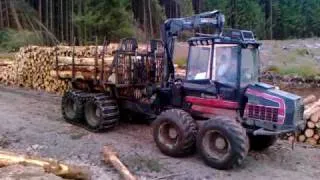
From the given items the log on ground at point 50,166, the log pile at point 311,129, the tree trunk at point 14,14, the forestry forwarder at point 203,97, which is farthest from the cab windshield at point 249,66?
the tree trunk at point 14,14

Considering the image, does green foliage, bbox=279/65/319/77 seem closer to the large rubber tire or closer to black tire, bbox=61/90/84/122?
black tire, bbox=61/90/84/122

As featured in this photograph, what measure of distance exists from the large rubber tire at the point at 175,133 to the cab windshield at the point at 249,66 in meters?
1.31

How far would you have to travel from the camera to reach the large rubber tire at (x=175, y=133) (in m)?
9.57

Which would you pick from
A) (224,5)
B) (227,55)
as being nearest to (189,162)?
(227,55)

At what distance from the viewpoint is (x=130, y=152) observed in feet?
33.2

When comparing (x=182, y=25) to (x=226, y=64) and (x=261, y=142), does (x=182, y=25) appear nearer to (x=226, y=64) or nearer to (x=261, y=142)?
(x=226, y=64)

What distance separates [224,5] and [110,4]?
3643 cm

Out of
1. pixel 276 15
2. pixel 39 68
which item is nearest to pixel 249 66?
pixel 39 68

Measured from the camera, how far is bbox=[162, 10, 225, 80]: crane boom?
35.6 feet

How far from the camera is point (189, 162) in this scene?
955 centimetres

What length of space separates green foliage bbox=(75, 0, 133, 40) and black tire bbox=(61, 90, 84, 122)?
2082 cm

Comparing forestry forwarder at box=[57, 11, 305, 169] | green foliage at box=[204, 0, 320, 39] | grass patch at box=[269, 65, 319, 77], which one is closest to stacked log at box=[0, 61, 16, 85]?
forestry forwarder at box=[57, 11, 305, 169]

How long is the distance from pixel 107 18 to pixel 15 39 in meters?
7.21

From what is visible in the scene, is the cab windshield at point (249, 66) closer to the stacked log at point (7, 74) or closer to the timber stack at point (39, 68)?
the timber stack at point (39, 68)
